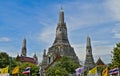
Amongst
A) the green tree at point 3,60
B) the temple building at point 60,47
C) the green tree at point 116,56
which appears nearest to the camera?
the green tree at point 116,56

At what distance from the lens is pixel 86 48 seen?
12681cm

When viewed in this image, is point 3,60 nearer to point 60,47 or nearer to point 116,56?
point 116,56

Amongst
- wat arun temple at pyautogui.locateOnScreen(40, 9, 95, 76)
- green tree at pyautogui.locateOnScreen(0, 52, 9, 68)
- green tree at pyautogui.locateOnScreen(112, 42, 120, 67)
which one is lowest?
green tree at pyautogui.locateOnScreen(112, 42, 120, 67)

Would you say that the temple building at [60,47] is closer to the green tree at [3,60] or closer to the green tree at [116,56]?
the green tree at [3,60]

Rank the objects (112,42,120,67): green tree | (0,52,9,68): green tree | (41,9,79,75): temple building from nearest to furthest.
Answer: (112,42,120,67): green tree < (0,52,9,68): green tree < (41,9,79,75): temple building

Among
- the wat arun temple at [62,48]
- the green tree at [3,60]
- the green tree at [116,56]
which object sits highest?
the wat arun temple at [62,48]

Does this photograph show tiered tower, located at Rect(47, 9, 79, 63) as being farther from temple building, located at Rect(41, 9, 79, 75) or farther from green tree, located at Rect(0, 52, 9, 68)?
green tree, located at Rect(0, 52, 9, 68)

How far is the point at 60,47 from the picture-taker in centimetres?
12225

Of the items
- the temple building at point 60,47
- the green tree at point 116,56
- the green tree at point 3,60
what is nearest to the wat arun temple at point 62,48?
the temple building at point 60,47

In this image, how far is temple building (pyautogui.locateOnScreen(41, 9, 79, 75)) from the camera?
396ft

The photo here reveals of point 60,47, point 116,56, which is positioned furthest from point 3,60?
point 60,47

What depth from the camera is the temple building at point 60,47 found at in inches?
4749

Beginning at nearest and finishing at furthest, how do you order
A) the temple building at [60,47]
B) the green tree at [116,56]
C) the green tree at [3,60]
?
the green tree at [116,56] → the green tree at [3,60] → the temple building at [60,47]

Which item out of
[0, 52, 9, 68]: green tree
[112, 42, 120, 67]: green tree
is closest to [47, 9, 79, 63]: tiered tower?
[0, 52, 9, 68]: green tree
